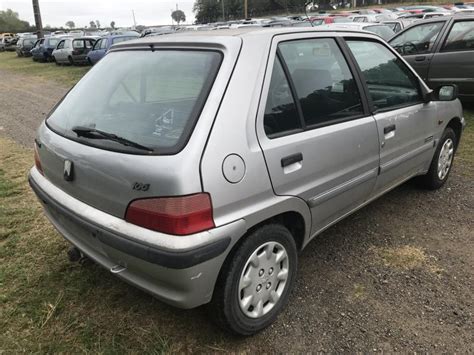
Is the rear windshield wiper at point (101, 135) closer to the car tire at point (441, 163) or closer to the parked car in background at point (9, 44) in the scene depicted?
the car tire at point (441, 163)

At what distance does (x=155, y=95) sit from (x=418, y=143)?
233 cm

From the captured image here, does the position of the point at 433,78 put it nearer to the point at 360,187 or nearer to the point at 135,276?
the point at 360,187

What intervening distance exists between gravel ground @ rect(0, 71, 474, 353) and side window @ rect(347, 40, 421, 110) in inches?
41.6

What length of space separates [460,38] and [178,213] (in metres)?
6.77

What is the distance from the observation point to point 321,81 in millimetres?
2717

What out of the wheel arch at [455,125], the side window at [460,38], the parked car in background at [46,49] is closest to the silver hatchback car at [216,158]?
the wheel arch at [455,125]

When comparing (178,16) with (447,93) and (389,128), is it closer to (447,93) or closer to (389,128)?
(447,93)

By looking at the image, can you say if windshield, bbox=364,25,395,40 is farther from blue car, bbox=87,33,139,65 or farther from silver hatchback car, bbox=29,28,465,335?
blue car, bbox=87,33,139,65

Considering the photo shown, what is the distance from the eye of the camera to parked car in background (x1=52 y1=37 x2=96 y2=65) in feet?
66.2

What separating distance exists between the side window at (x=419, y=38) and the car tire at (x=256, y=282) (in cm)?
623

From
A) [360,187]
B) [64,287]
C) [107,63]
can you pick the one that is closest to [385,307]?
[360,187]

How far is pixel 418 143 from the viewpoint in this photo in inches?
141

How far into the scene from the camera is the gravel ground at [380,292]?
2.38 meters

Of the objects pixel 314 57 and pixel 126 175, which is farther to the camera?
pixel 314 57
